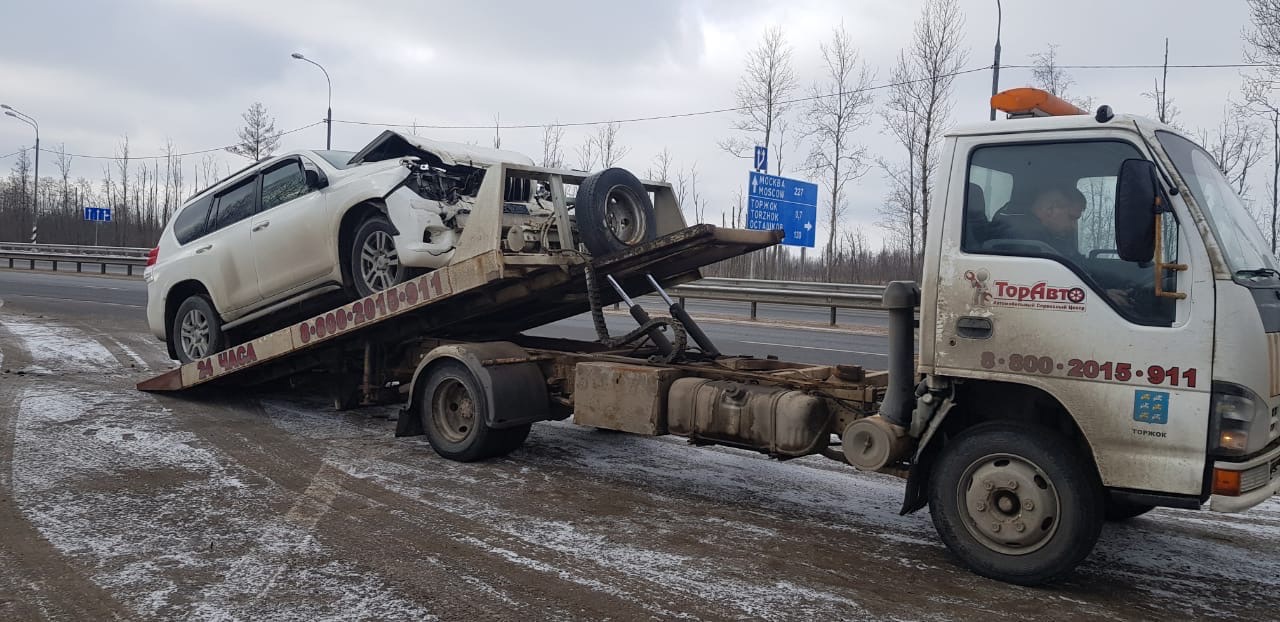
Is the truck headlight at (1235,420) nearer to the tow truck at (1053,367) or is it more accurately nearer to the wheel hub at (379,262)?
the tow truck at (1053,367)

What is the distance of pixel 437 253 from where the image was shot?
7.07 m

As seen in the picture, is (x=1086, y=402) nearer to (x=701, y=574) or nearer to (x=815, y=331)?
(x=701, y=574)

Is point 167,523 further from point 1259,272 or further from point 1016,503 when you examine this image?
point 1259,272

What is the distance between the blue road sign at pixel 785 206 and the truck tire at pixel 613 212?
48.4 ft

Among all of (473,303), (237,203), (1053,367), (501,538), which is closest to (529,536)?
(501,538)

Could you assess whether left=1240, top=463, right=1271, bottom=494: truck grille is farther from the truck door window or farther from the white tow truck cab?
the truck door window

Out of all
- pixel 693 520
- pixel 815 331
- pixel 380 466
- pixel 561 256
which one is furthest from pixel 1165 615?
pixel 815 331

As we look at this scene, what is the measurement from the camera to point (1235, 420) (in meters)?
3.94

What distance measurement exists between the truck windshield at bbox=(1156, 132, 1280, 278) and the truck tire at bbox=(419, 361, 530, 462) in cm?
447

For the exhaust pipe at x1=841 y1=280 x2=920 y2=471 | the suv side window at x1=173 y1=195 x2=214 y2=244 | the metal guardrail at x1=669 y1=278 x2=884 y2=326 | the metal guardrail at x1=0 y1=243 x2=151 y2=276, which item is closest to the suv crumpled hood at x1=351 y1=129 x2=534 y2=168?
the suv side window at x1=173 y1=195 x2=214 y2=244

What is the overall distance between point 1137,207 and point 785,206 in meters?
19.1

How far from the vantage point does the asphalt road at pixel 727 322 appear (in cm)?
1383

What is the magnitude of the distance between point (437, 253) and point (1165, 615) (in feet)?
17.1

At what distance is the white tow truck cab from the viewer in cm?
399
